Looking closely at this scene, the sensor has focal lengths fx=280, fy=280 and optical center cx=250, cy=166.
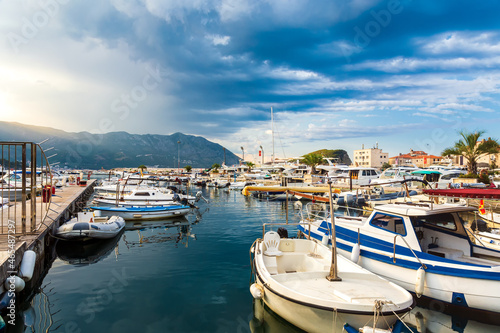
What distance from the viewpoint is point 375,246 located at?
9.99 metres

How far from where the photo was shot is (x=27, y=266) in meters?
8.98

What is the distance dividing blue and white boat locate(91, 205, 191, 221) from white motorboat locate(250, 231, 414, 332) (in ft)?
52.1

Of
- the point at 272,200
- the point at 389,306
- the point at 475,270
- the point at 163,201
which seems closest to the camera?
the point at 389,306

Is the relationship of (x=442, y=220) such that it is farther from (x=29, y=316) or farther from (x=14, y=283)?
(x=14, y=283)

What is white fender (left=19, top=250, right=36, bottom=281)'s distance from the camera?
348 inches

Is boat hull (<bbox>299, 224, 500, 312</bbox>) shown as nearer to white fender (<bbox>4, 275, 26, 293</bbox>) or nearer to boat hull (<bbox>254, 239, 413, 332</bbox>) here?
boat hull (<bbox>254, 239, 413, 332</bbox>)

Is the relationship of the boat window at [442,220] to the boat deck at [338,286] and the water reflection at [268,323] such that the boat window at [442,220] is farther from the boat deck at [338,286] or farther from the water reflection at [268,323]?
the water reflection at [268,323]

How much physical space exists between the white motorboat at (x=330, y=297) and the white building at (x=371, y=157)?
12262cm

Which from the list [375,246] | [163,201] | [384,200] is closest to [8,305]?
[375,246]

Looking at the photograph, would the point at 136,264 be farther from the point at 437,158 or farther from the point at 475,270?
the point at 437,158

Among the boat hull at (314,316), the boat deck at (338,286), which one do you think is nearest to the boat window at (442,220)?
the boat deck at (338,286)

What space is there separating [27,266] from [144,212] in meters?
14.1

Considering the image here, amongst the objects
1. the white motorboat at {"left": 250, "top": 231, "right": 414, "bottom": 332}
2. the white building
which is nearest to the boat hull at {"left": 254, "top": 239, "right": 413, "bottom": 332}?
the white motorboat at {"left": 250, "top": 231, "right": 414, "bottom": 332}

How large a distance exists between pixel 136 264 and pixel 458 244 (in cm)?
1327
